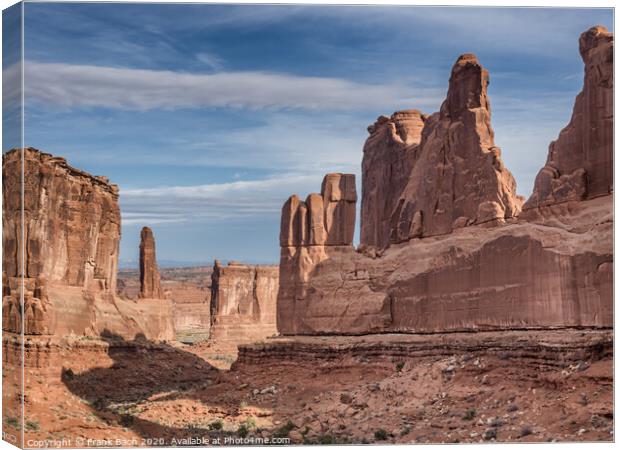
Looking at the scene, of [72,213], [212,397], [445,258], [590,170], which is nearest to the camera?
[590,170]

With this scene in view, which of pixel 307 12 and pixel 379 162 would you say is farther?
pixel 379 162

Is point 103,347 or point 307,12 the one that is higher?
point 307,12

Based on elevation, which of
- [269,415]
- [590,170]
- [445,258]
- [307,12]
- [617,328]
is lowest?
[269,415]

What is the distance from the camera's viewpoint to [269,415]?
39938 millimetres

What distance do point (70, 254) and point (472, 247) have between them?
786 inches

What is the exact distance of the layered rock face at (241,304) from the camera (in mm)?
81500

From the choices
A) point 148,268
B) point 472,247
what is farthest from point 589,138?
point 148,268

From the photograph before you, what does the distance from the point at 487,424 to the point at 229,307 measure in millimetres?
53698

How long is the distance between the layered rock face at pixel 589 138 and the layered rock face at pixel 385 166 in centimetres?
2134

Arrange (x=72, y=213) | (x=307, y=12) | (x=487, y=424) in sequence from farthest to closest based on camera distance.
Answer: (x=72, y=213) < (x=487, y=424) < (x=307, y=12)

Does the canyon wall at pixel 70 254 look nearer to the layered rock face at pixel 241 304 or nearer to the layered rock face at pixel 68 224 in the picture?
the layered rock face at pixel 68 224

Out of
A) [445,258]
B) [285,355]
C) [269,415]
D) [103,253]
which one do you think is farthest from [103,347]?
[445,258]

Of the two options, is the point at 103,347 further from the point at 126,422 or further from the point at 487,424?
the point at 487,424

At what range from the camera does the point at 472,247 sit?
3706 cm
